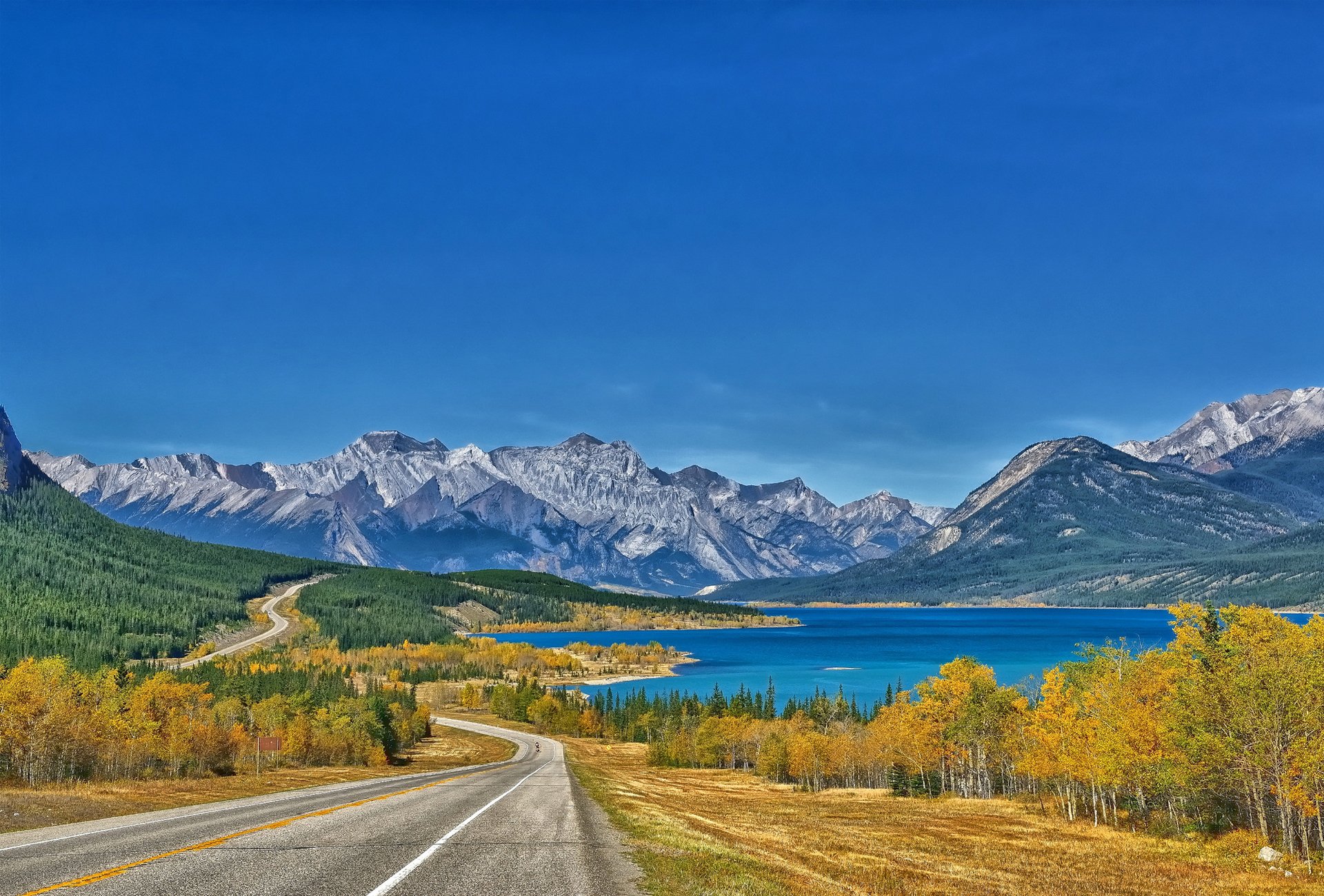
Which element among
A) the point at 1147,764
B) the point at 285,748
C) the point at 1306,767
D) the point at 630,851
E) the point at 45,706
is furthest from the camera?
the point at 285,748

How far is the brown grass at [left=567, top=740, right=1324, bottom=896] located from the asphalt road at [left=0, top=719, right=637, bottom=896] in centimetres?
235

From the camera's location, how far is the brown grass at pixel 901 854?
969 inches

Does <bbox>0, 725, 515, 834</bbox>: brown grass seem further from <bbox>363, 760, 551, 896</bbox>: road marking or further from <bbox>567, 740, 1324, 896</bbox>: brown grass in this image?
<bbox>567, 740, 1324, 896</bbox>: brown grass

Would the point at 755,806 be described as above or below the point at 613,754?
above

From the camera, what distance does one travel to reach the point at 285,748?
136 m

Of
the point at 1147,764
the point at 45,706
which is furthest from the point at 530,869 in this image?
the point at 45,706

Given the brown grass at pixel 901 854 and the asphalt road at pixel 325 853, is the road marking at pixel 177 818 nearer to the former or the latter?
the asphalt road at pixel 325 853

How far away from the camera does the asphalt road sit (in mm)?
17891

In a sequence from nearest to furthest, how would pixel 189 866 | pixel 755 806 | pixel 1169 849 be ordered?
1. pixel 189 866
2. pixel 1169 849
3. pixel 755 806

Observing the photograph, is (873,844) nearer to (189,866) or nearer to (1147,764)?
(189,866)

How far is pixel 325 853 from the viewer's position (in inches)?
862

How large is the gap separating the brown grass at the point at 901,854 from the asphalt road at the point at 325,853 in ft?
7.70

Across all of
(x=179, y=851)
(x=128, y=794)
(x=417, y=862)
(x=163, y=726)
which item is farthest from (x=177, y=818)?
(x=163, y=726)

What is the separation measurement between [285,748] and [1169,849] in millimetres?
127297
